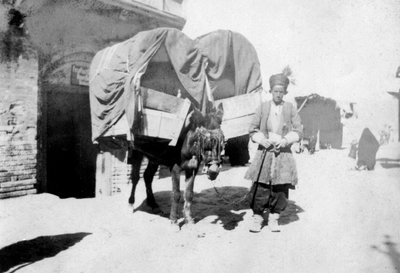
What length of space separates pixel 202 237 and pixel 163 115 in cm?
174

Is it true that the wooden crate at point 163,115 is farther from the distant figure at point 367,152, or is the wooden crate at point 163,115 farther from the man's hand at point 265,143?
the distant figure at point 367,152

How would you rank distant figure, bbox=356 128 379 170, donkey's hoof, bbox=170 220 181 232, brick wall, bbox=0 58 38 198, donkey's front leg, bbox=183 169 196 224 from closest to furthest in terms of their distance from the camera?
donkey's hoof, bbox=170 220 181 232 < donkey's front leg, bbox=183 169 196 224 < brick wall, bbox=0 58 38 198 < distant figure, bbox=356 128 379 170

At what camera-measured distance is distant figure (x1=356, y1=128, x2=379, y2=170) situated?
11719 millimetres

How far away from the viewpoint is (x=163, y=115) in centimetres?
472

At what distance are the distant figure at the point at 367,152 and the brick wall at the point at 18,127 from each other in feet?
33.8

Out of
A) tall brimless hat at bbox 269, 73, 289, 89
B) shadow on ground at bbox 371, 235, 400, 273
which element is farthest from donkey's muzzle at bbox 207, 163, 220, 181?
shadow on ground at bbox 371, 235, 400, 273

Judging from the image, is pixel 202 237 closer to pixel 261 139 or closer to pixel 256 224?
pixel 256 224

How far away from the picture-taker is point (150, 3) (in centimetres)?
873

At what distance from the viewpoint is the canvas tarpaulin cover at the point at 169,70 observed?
4.64 meters

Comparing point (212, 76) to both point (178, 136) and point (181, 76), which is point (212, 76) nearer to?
point (181, 76)

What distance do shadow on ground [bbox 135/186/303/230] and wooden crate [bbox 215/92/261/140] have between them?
102cm

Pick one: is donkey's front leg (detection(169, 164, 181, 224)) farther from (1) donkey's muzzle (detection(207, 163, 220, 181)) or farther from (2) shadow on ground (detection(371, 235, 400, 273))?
(2) shadow on ground (detection(371, 235, 400, 273))

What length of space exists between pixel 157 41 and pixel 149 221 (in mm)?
2761

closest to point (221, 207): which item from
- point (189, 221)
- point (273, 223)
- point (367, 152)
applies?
point (189, 221)
